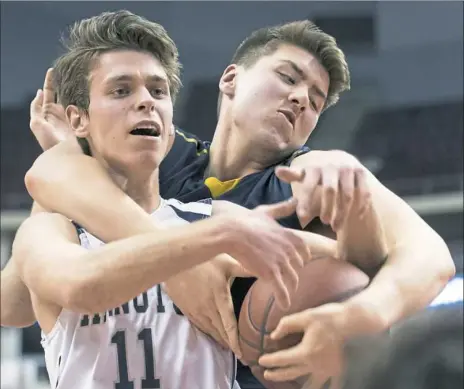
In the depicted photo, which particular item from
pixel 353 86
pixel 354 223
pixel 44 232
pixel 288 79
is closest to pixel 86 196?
pixel 44 232

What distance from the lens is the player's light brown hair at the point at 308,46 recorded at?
171cm

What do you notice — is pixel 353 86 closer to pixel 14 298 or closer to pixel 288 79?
pixel 288 79

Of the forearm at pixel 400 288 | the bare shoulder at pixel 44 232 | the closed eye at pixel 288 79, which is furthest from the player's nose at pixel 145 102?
the forearm at pixel 400 288

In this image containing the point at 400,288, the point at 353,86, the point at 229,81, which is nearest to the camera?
the point at 400,288

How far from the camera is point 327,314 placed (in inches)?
46.4

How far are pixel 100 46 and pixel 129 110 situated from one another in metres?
0.16

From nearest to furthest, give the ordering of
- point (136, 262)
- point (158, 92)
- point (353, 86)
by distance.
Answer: point (136, 262)
point (158, 92)
point (353, 86)

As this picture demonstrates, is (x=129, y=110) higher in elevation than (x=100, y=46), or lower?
lower

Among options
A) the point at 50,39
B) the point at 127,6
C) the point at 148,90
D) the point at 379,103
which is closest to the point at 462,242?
the point at 379,103

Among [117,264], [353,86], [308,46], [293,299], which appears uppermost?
[308,46]

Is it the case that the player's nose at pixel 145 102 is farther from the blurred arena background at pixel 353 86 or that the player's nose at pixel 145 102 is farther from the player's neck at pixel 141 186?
the blurred arena background at pixel 353 86

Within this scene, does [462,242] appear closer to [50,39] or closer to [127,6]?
[127,6]

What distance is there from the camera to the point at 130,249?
1174 mm

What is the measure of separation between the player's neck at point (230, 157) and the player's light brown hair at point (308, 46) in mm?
181
